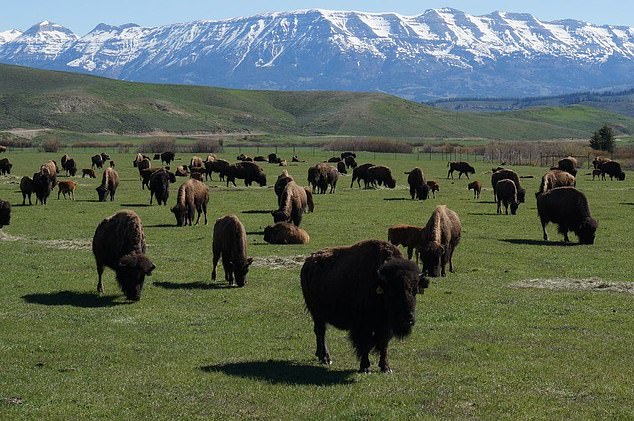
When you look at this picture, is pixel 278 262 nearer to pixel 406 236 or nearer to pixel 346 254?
pixel 406 236

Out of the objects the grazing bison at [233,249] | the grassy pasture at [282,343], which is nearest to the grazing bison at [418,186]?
the grassy pasture at [282,343]

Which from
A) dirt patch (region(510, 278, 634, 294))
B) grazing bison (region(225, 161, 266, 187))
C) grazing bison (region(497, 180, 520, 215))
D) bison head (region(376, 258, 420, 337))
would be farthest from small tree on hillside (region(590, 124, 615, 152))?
bison head (region(376, 258, 420, 337))

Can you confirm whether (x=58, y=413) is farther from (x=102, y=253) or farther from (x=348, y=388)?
(x=102, y=253)

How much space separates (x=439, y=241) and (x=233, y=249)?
18.0ft

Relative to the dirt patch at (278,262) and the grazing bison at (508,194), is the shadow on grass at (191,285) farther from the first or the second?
the grazing bison at (508,194)

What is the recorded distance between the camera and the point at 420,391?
11.4 meters

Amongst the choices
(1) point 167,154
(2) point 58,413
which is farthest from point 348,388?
(1) point 167,154

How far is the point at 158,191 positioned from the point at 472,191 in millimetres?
21949

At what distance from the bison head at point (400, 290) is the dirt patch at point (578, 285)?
11.0 m

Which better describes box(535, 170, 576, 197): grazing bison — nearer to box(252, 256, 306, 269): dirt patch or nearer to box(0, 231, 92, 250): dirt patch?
box(252, 256, 306, 269): dirt patch

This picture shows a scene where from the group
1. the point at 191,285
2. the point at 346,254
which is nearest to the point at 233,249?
the point at 191,285

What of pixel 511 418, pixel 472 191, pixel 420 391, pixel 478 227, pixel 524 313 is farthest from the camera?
pixel 472 191

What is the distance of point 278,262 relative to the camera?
2561 cm

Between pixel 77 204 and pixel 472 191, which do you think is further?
pixel 472 191
